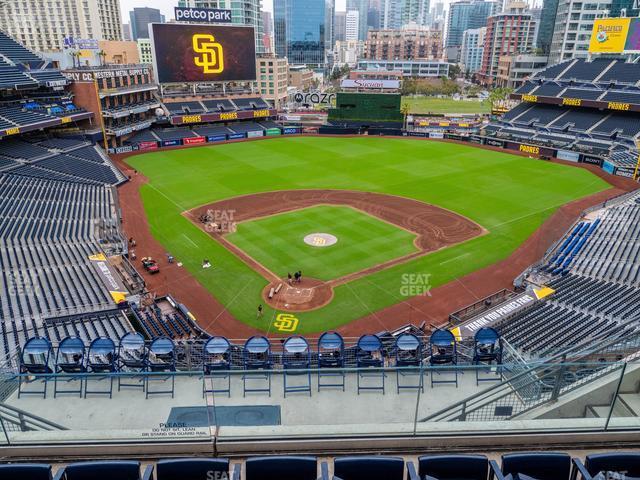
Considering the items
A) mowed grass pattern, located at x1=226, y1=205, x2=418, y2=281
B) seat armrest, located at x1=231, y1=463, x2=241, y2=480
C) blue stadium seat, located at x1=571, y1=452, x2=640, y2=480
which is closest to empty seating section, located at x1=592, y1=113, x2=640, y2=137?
mowed grass pattern, located at x1=226, y1=205, x2=418, y2=281

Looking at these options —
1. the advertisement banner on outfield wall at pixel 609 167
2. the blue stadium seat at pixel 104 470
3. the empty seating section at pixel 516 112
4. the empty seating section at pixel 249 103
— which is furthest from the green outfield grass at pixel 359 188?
the blue stadium seat at pixel 104 470

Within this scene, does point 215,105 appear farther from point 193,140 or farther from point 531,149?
point 531,149

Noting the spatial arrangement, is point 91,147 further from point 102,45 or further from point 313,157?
point 102,45

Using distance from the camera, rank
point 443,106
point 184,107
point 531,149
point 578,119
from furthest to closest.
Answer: point 443,106
point 184,107
point 578,119
point 531,149

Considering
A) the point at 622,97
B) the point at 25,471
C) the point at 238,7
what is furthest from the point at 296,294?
the point at 238,7

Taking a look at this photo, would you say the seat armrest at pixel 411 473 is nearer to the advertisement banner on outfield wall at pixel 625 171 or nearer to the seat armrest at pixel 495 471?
the seat armrest at pixel 495 471

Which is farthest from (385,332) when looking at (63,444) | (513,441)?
(63,444)

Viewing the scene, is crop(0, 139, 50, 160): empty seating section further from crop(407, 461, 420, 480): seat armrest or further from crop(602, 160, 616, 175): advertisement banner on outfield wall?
crop(602, 160, 616, 175): advertisement banner on outfield wall
